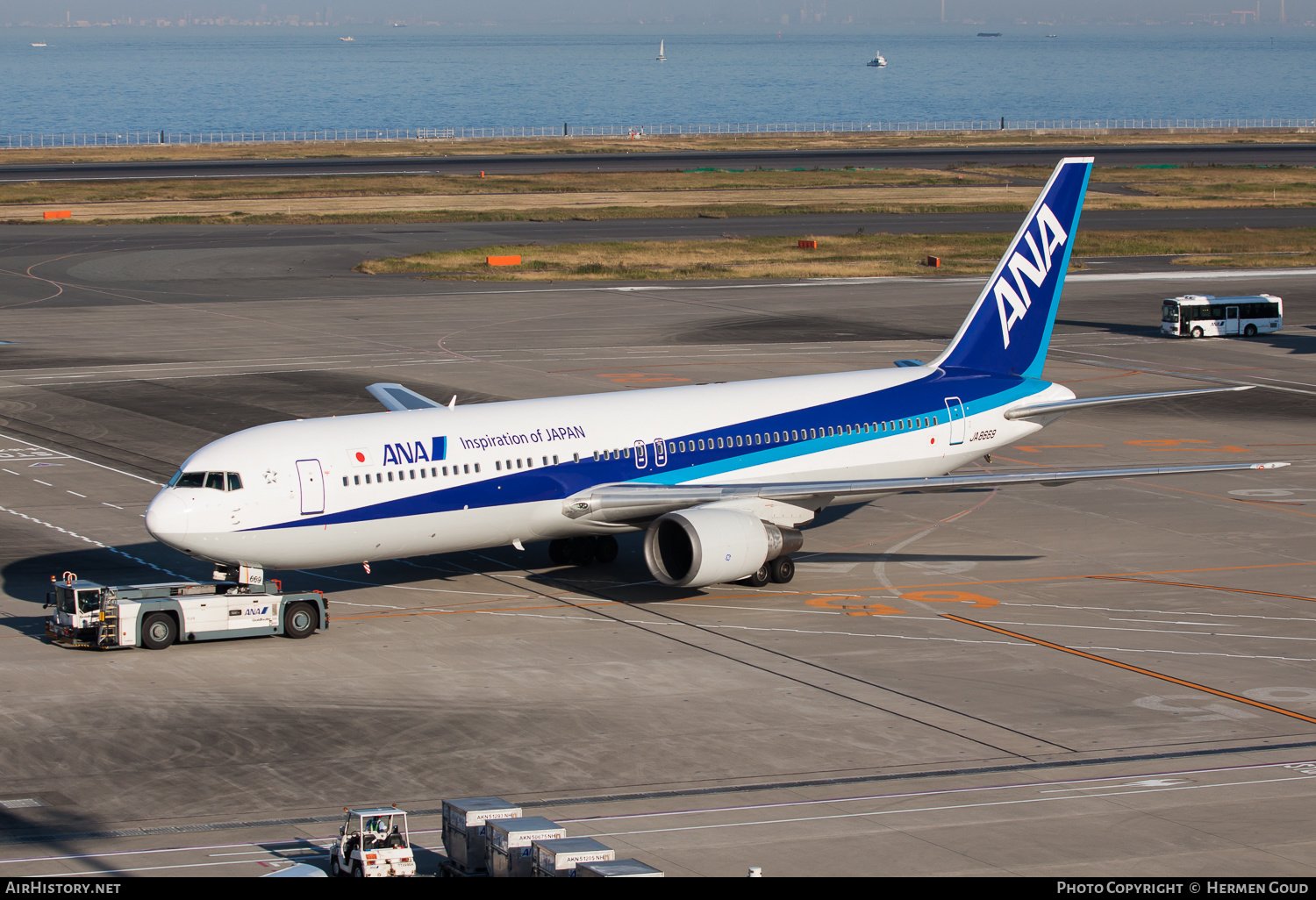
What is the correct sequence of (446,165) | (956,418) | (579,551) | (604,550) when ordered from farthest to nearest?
(446,165), (956,418), (604,550), (579,551)

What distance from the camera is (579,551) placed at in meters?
43.5

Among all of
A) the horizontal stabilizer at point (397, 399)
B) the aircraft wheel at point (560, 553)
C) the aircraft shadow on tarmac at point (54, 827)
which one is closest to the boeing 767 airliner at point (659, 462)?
the aircraft wheel at point (560, 553)

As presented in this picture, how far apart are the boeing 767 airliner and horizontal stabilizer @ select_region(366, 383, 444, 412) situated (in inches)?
15.5

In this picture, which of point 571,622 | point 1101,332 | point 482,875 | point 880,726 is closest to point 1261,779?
point 880,726

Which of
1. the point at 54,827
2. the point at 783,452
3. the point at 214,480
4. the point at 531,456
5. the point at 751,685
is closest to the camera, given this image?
the point at 54,827

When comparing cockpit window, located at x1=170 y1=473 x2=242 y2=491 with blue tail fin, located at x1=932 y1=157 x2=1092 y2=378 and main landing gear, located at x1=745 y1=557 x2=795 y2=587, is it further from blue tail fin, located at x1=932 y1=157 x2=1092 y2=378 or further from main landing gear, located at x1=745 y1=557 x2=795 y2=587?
blue tail fin, located at x1=932 y1=157 x2=1092 y2=378

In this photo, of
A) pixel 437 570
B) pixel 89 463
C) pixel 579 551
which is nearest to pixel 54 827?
pixel 437 570

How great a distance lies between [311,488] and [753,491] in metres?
11.7

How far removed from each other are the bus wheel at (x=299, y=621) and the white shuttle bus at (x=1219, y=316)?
62424 millimetres

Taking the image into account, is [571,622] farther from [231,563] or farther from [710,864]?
[710,864]

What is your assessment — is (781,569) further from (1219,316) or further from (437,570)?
(1219,316)

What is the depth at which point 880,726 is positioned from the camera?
3011cm

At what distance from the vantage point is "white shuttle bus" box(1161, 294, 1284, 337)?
85.2 metres

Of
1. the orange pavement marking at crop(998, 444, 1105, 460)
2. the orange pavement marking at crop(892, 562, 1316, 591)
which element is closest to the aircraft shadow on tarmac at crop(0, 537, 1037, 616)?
the orange pavement marking at crop(892, 562, 1316, 591)
